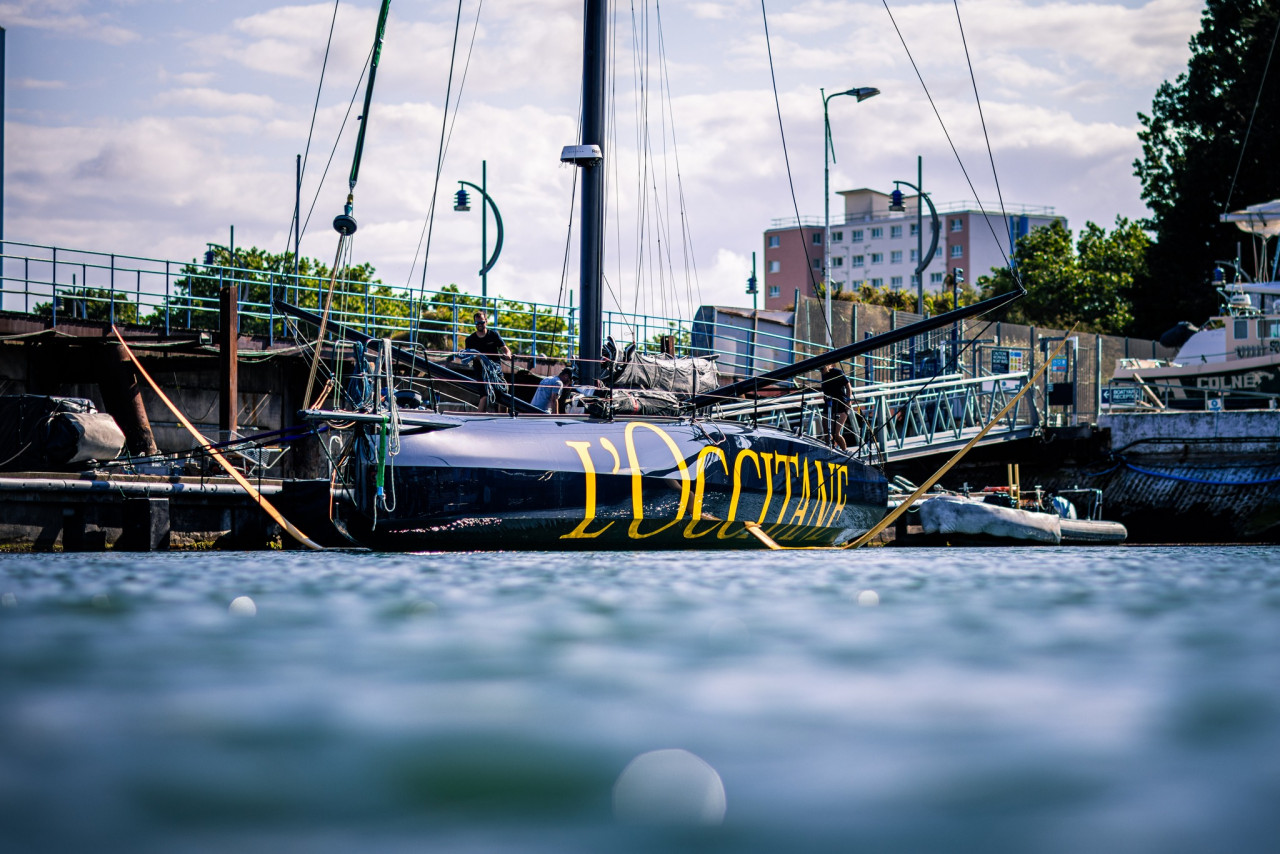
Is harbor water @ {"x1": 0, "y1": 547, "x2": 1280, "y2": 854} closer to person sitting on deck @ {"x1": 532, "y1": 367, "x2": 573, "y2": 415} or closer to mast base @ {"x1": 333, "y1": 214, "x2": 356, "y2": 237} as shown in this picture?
mast base @ {"x1": 333, "y1": 214, "x2": 356, "y2": 237}

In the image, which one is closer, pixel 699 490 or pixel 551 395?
pixel 699 490

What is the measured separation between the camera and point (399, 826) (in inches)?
60.9

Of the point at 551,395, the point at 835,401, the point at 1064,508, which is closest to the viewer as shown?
the point at 551,395

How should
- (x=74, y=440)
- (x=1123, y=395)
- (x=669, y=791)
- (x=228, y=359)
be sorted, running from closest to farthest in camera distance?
(x=669, y=791)
(x=74, y=440)
(x=228, y=359)
(x=1123, y=395)

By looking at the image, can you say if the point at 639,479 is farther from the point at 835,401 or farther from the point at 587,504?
the point at 835,401

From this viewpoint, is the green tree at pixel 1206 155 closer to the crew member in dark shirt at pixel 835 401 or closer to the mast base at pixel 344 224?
the crew member in dark shirt at pixel 835 401

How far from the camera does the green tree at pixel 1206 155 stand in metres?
38.3

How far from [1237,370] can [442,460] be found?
73.0 feet

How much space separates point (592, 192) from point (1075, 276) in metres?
51.1

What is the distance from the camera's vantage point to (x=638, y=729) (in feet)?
6.89

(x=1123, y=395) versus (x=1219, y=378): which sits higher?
(x=1219, y=378)

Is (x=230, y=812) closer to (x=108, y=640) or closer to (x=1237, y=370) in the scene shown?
(x=108, y=640)

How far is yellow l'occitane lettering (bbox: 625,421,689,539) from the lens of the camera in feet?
37.8

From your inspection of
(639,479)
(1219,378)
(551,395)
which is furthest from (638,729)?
(1219,378)
